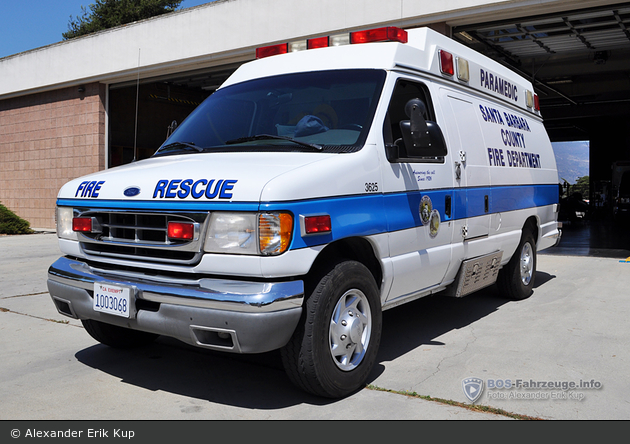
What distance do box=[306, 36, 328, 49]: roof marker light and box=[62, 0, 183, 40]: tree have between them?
4153 centimetres

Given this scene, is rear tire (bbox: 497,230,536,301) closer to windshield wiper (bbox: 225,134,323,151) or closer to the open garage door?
windshield wiper (bbox: 225,134,323,151)

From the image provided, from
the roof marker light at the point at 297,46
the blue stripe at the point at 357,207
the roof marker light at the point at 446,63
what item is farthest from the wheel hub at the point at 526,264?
the roof marker light at the point at 297,46

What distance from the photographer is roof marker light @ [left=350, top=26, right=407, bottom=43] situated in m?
4.69

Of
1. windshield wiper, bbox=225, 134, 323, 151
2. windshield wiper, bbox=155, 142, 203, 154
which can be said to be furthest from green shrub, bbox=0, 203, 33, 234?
windshield wiper, bbox=225, 134, 323, 151

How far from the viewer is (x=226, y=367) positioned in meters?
4.49

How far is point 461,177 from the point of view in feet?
17.0

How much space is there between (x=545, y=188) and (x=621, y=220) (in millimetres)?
20848

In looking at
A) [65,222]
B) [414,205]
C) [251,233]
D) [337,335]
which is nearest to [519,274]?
[414,205]

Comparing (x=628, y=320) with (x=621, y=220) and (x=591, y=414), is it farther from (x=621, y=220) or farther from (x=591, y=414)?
(x=621, y=220)

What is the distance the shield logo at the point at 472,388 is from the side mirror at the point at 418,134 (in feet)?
5.36

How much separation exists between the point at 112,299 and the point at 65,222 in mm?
880

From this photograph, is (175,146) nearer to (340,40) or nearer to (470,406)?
(340,40)

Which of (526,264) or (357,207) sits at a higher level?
(357,207)
